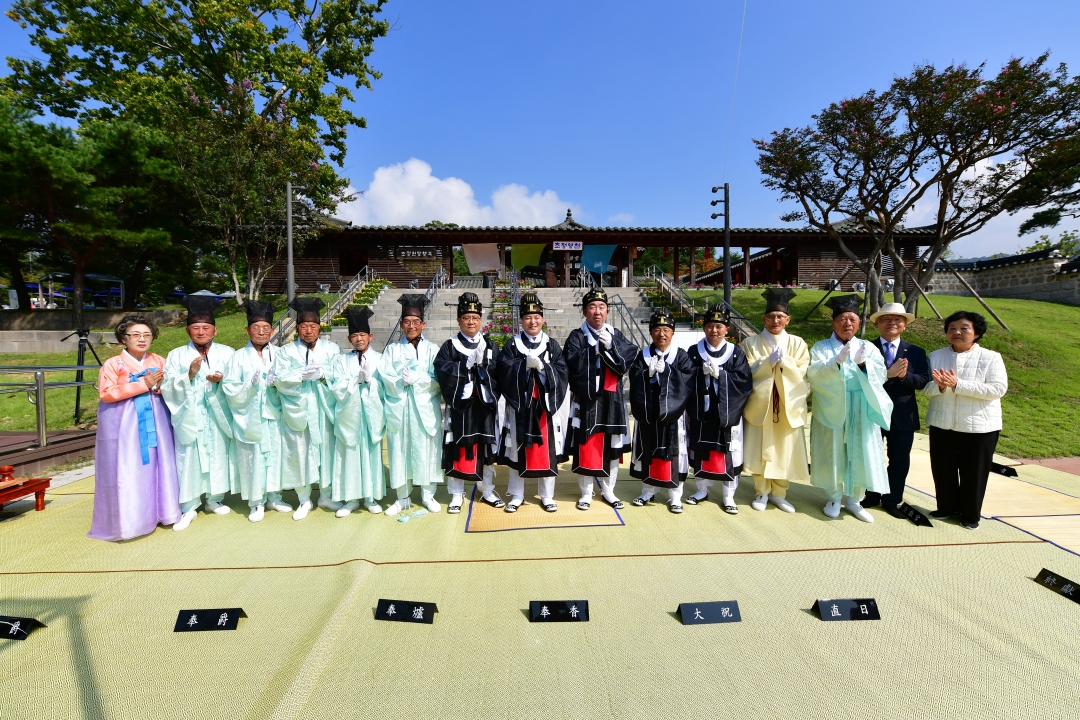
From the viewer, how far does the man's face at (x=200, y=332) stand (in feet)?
14.0

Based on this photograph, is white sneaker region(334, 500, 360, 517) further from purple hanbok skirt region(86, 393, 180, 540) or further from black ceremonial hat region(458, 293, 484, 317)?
black ceremonial hat region(458, 293, 484, 317)

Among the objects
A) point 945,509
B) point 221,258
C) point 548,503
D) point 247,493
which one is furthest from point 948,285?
point 221,258

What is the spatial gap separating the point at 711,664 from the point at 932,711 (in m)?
0.99

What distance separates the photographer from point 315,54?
2269cm

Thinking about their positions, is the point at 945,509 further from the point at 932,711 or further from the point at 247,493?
the point at 247,493

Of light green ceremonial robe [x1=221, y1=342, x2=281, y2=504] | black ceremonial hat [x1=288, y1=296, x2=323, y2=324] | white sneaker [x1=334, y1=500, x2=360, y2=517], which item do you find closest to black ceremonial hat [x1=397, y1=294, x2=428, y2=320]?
black ceremonial hat [x1=288, y1=296, x2=323, y2=324]

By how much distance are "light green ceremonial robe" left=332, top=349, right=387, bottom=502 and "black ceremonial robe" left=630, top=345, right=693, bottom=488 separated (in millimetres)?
2502

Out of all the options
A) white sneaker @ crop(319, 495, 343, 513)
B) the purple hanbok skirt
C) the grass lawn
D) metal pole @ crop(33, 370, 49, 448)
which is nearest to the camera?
the purple hanbok skirt

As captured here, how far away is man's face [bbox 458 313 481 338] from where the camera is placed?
451cm

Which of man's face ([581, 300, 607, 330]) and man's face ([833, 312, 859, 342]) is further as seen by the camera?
man's face ([581, 300, 607, 330])

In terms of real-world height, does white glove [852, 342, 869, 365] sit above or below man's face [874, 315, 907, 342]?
below

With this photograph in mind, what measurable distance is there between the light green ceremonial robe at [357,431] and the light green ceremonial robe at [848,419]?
13.7 ft

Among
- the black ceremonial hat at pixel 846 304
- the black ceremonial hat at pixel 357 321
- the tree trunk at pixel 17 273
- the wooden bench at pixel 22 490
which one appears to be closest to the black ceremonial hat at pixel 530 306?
the black ceremonial hat at pixel 357 321

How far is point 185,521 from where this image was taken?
430cm
